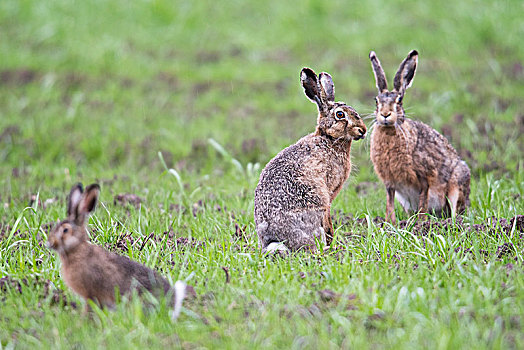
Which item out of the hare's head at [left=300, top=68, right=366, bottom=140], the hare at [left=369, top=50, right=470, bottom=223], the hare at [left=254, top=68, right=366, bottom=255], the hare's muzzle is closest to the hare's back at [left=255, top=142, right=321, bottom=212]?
the hare at [left=254, top=68, right=366, bottom=255]

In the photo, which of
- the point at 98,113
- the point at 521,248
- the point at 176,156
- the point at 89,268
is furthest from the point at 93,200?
the point at 98,113

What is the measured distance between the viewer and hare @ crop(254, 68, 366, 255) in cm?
550

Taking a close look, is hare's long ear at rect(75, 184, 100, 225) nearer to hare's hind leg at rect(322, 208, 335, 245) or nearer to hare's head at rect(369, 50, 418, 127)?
hare's hind leg at rect(322, 208, 335, 245)

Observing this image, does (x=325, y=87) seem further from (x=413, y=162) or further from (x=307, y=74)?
(x=413, y=162)

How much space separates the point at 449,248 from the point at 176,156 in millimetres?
4990

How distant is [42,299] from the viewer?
4586 millimetres

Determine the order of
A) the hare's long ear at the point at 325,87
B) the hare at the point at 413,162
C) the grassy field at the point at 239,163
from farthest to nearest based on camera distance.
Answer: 1. the hare at the point at 413,162
2. the hare's long ear at the point at 325,87
3. the grassy field at the point at 239,163

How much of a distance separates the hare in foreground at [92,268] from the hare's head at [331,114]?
2.17 m

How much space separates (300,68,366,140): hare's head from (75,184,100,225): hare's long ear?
2.22m

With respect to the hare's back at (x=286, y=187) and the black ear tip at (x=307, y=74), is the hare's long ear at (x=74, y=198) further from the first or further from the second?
the black ear tip at (x=307, y=74)

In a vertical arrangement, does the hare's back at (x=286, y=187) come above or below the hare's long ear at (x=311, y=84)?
below

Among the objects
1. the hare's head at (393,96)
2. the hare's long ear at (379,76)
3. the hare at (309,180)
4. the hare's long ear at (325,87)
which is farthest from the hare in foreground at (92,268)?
the hare's long ear at (379,76)

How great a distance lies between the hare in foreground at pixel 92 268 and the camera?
171 inches

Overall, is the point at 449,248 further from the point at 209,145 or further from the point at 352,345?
the point at 209,145
